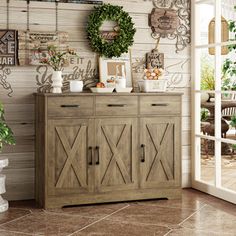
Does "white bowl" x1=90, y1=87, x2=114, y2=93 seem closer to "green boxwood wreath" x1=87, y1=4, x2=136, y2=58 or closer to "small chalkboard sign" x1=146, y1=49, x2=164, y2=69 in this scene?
"green boxwood wreath" x1=87, y1=4, x2=136, y2=58

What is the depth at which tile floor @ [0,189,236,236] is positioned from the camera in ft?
13.3

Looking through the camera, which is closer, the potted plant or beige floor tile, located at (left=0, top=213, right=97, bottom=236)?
beige floor tile, located at (left=0, top=213, right=97, bottom=236)

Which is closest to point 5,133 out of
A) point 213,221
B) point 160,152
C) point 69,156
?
point 69,156

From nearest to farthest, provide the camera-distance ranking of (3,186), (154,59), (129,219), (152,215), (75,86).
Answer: (129,219) < (152,215) < (3,186) < (75,86) < (154,59)

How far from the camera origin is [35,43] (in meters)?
5.17

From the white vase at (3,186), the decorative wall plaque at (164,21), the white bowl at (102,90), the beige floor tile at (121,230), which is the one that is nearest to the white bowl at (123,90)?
the white bowl at (102,90)

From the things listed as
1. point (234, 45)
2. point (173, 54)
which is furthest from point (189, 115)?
point (234, 45)

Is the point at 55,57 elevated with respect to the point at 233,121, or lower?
elevated

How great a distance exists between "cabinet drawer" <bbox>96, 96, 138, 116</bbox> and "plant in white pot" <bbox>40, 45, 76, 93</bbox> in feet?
1.40

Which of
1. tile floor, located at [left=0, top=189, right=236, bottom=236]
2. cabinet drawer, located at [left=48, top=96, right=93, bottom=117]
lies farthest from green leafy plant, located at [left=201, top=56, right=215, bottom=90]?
cabinet drawer, located at [left=48, top=96, right=93, bottom=117]

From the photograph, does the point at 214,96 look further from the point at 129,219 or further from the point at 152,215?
the point at 129,219

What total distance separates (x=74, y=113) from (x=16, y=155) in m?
0.81

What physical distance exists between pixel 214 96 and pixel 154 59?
77 cm

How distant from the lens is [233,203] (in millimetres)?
4965
